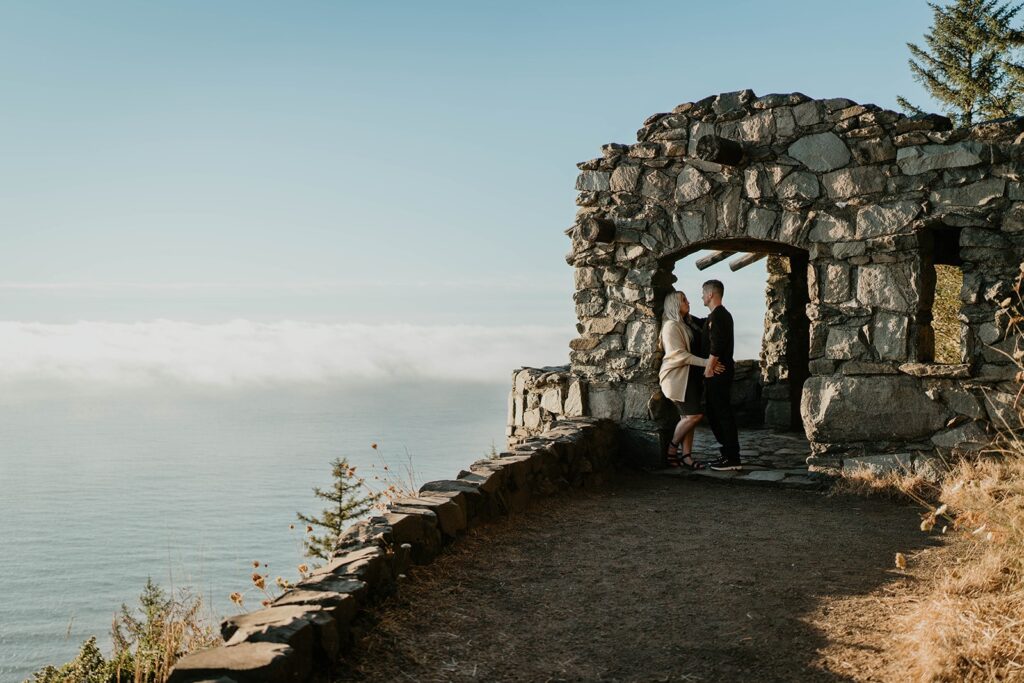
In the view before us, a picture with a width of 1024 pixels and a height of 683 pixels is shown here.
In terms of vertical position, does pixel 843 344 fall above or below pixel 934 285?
below

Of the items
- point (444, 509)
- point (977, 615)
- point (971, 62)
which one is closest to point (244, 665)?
point (444, 509)

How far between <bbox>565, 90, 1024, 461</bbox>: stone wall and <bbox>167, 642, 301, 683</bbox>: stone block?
222 inches

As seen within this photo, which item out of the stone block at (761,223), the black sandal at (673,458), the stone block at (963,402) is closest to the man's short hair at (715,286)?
the stone block at (761,223)

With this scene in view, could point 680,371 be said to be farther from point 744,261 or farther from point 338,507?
point 338,507

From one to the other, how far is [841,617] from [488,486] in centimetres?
238

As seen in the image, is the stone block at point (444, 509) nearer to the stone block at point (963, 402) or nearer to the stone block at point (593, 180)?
the stone block at point (593, 180)

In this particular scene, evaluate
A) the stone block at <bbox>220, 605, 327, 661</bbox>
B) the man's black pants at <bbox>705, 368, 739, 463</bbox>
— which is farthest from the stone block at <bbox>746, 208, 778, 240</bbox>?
the stone block at <bbox>220, 605, 327, 661</bbox>

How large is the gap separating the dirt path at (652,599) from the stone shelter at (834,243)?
3.85 feet

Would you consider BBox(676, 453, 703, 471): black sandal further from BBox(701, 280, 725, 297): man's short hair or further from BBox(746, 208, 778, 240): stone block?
BBox(746, 208, 778, 240): stone block

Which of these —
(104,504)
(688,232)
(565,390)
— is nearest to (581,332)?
(565,390)

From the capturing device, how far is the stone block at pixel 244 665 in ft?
9.23

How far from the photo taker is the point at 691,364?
26.5 feet

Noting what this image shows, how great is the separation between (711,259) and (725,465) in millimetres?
5006

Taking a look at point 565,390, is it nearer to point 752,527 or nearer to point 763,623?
point 752,527
